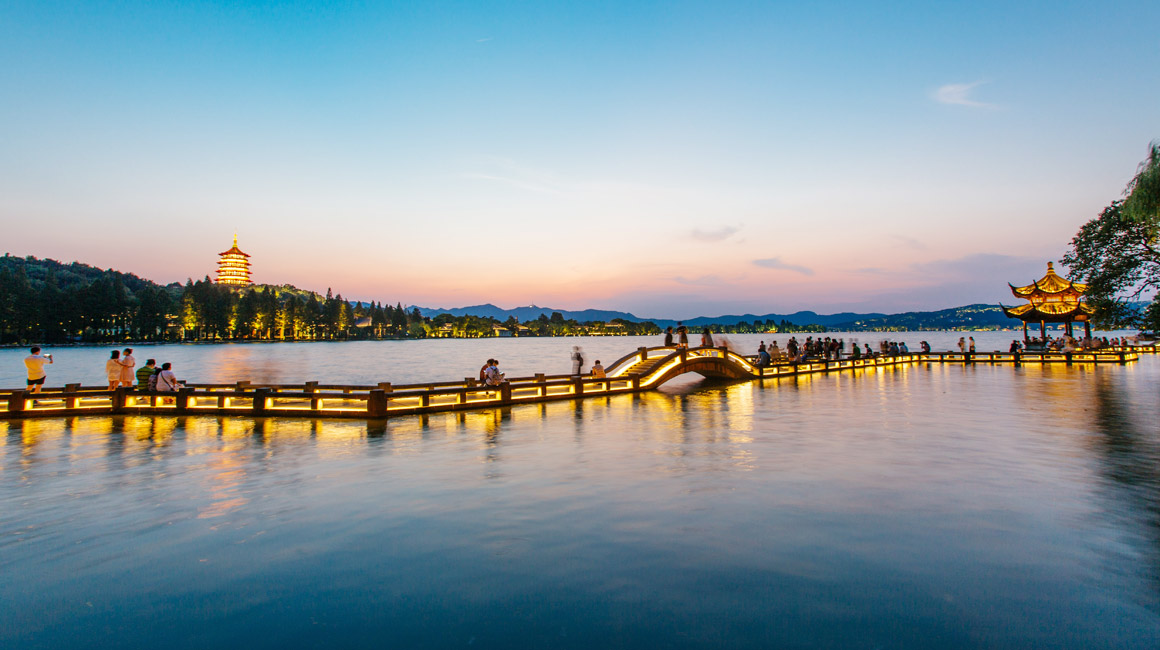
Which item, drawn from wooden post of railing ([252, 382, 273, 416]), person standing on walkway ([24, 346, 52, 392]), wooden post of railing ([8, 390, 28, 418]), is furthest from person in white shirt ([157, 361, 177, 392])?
wooden post of railing ([8, 390, 28, 418])

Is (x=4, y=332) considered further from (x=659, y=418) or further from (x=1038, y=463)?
(x=1038, y=463)

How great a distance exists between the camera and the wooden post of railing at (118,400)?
64.7ft

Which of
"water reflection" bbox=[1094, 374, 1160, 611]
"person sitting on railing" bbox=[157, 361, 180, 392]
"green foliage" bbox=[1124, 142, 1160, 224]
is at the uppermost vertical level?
"green foliage" bbox=[1124, 142, 1160, 224]

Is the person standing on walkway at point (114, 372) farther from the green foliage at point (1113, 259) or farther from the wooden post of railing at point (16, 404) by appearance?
the green foliage at point (1113, 259)

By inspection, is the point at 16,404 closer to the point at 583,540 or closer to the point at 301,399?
the point at 301,399

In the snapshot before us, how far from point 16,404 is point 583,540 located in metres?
22.6

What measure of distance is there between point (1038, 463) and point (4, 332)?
164816mm

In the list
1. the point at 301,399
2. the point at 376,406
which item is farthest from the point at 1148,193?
the point at 301,399

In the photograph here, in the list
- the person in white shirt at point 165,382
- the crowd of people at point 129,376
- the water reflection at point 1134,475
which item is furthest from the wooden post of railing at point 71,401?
the water reflection at point 1134,475

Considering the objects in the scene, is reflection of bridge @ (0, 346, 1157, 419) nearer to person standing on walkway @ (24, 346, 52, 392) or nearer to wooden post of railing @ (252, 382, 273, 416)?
wooden post of railing @ (252, 382, 273, 416)

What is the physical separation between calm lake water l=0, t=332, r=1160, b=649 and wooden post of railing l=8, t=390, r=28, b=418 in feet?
16.9

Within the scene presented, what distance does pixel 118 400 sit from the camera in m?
19.8

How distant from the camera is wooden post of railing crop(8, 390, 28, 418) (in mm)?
18422

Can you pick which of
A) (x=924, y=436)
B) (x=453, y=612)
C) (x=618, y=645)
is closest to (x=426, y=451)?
(x=453, y=612)
